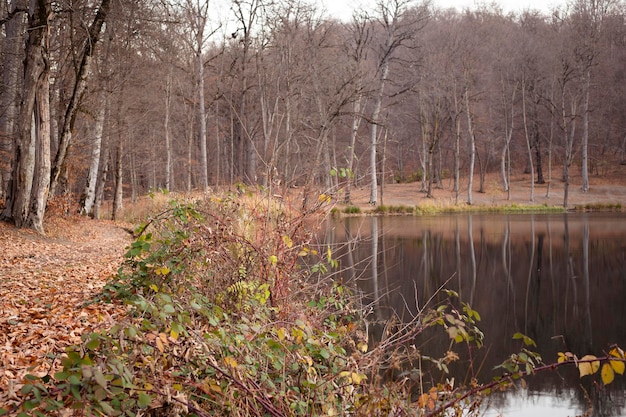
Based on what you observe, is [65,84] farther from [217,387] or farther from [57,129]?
[217,387]

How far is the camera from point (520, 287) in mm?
11109

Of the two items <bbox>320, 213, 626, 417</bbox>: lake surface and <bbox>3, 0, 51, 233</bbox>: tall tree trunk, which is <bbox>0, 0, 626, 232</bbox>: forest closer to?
<bbox>3, 0, 51, 233</bbox>: tall tree trunk

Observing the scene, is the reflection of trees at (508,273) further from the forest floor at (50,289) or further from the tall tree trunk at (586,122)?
the tall tree trunk at (586,122)

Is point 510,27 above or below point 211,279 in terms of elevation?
above

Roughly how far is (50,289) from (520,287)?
27.9 ft

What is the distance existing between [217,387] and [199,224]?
232cm

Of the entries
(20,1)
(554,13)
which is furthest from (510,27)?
(20,1)

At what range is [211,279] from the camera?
220 inches

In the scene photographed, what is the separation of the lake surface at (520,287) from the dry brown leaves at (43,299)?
99.5 inches

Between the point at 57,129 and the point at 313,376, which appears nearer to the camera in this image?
the point at 313,376

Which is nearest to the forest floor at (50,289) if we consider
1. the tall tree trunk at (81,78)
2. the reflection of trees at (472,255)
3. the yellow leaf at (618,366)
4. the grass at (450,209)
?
the tall tree trunk at (81,78)

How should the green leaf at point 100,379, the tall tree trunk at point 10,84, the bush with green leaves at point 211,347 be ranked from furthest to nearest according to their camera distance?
1. the tall tree trunk at point 10,84
2. the bush with green leaves at point 211,347
3. the green leaf at point 100,379

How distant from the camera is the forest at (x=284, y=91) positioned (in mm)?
13047

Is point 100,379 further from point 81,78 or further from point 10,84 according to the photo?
point 10,84
